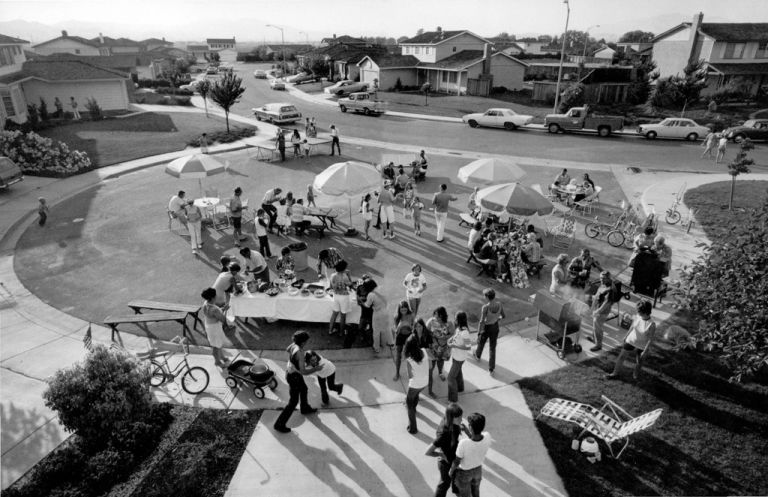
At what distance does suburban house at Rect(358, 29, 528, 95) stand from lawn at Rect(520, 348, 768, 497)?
47026 mm

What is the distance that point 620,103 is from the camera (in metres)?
46.9

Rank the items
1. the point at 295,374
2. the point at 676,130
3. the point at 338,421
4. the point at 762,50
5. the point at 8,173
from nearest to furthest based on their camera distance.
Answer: the point at 295,374 → the point at 338,421 → the point at 8,173 → the point at 676,130 → the point at 762,50

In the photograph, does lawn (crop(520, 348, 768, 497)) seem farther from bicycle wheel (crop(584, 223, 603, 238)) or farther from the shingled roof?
the shingled roof

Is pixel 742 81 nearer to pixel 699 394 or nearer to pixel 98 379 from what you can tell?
pixel 699 394

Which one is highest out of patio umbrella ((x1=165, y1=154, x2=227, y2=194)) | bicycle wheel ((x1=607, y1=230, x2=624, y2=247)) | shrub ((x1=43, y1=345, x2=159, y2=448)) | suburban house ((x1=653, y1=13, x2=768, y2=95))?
suburban house ((x1=653, y1=13, x2=768, y2=95))

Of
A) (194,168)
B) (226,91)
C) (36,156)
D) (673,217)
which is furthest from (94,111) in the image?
(673,217)

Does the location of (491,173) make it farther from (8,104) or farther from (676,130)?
(8,104)

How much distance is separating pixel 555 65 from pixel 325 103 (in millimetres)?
36196

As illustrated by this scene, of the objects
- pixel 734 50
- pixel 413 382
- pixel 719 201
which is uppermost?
pixel 734 50

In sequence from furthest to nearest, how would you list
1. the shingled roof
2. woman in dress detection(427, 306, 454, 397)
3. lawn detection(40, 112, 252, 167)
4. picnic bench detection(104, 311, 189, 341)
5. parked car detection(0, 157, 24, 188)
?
the shingled roof
lawn detection(40, 112, 252, 167)
parked car detection(0, 157, 24, 188)
picnic bench detection(104, 311, 189, 341)
woman in dress detection(427, 306, 454, 397)

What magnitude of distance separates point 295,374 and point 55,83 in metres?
44.2

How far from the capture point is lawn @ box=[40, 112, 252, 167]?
2780 cm

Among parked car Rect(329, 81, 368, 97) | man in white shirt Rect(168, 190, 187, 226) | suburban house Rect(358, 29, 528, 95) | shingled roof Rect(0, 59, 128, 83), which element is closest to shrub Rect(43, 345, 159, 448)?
man in white shirt Rect(168, 190, 187, 226)

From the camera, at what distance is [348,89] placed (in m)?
53.8
